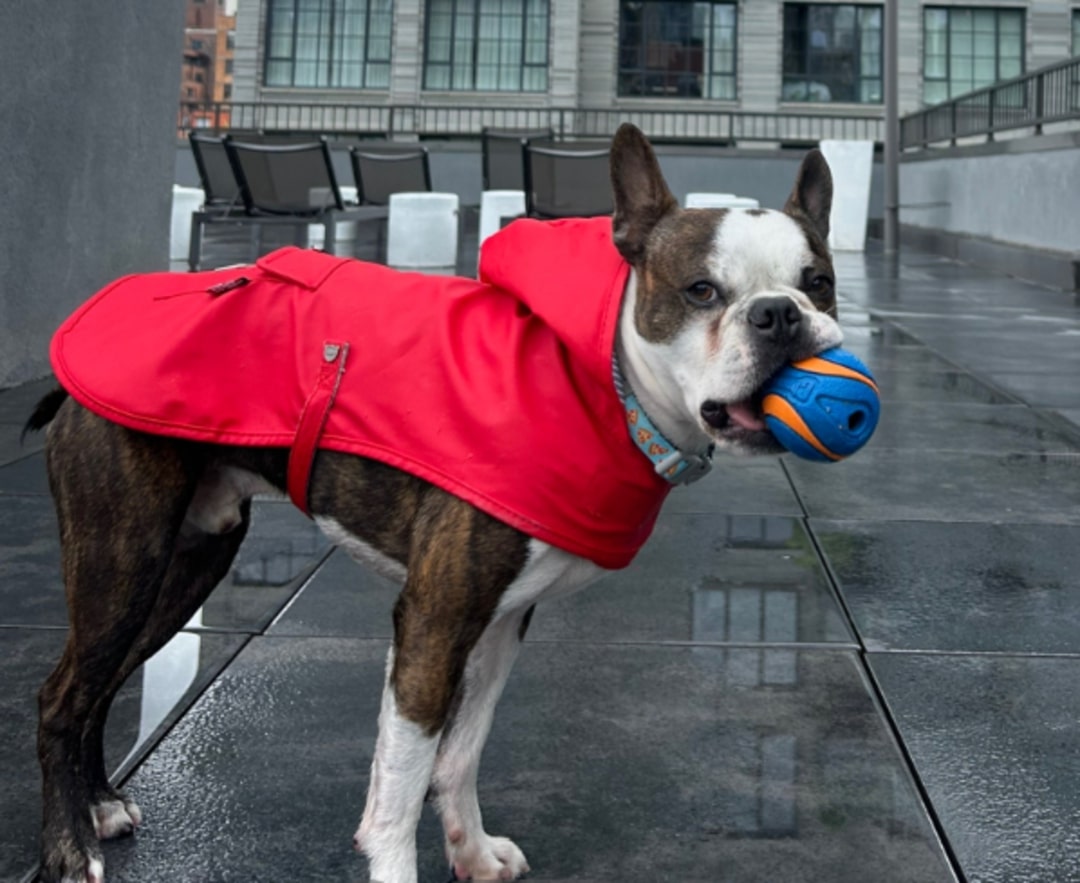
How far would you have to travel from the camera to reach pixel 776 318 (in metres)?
2.70

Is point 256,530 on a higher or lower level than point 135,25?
lower

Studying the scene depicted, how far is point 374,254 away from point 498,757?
14983mm

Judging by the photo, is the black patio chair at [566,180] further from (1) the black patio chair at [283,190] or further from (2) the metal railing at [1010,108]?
(2) the metal railing at [1010,108]

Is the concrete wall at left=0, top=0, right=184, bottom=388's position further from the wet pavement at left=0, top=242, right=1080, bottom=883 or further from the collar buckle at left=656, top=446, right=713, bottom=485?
the collar buckle at left=656, top=446, right=713, bottom=485

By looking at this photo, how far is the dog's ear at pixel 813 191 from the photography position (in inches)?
128

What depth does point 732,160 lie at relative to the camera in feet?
96.1

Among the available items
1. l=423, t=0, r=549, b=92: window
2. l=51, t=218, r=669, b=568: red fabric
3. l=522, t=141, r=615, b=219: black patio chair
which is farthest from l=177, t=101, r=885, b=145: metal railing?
l=51, t=218, r=669, b=568: red fabric

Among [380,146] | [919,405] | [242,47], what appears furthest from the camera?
[242,47]

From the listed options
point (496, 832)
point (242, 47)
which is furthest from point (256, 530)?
point (242, 47)

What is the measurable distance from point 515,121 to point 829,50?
36.0 feet

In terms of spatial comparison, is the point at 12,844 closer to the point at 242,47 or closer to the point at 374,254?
the point at 374,254

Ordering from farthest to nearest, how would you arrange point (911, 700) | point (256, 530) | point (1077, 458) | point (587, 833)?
point (1077, 458)
point (256, 530)
point (911, 700)
point (587, 833)

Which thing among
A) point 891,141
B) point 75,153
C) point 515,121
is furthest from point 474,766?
point 515,121

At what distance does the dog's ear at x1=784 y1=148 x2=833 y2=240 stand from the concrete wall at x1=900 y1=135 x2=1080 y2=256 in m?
14.1
